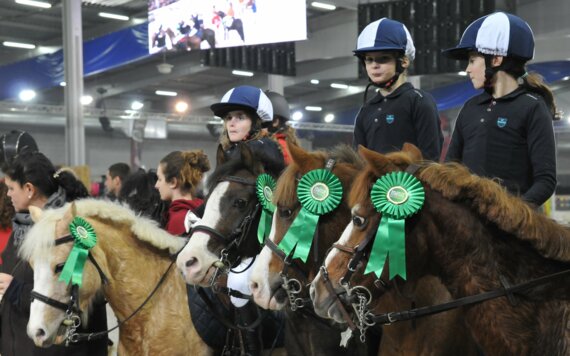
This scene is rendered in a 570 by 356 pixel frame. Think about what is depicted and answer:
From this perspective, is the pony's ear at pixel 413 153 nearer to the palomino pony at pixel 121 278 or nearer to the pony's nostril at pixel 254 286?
the pony's nostril at pixel 254 286

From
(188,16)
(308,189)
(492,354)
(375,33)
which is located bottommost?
(492,354)

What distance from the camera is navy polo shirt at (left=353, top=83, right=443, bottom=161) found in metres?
2.97

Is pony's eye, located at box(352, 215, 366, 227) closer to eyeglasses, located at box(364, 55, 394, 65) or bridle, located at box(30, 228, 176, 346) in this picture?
eyeglasses, located at box(364, 55, 394, 65)

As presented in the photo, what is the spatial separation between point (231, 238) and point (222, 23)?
5862mm

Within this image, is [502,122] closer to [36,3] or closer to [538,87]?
[538,87]

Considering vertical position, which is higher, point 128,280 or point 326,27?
point 326,27

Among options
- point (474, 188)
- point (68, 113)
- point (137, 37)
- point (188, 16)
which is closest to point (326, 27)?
point (137, 37)

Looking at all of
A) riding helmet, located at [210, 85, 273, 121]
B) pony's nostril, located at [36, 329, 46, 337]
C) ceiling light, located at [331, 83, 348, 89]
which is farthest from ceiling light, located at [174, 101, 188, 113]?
pony's nostril, located at [36, 329, 46, 337]

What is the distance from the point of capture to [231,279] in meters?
3.22

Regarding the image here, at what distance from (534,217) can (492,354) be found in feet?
1.35

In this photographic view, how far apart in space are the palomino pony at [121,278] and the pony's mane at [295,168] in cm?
97

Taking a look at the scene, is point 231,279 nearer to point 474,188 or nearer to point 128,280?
point 128,280

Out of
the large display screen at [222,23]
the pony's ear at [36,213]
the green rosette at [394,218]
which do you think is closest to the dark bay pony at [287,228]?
the green rosette at [394,218]

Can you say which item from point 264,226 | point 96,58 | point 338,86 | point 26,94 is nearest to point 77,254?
point 264,226
